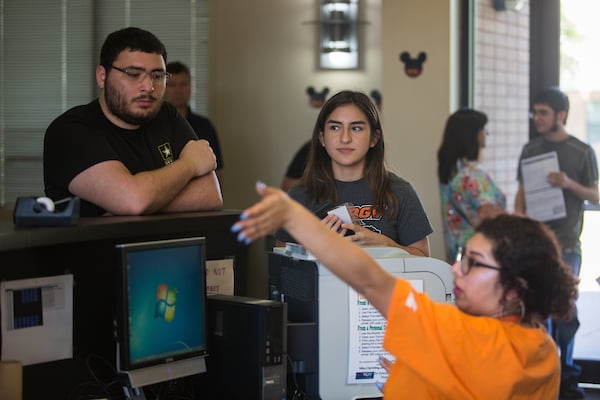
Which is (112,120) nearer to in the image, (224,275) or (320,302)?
(224,275)

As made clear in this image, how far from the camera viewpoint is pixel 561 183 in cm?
518

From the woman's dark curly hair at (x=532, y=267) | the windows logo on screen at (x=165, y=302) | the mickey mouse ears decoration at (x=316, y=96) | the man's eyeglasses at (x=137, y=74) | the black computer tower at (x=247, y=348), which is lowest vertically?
the black computer tower at (x=247, y=348)

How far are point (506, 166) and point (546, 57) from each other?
717mm

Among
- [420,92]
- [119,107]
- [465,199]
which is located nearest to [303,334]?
[119,107]

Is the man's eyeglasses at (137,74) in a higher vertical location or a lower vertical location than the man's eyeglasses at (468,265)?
higher

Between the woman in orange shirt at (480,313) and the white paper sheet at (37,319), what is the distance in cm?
72

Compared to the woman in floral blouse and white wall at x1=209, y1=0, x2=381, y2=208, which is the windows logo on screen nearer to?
the woman in floral blouse

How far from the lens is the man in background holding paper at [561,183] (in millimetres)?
5121

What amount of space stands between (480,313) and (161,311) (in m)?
0.75

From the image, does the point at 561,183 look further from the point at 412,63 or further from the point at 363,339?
the point at 363,339

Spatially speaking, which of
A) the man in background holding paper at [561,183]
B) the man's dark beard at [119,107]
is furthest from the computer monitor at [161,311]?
the man in background holding paper at [561,183]

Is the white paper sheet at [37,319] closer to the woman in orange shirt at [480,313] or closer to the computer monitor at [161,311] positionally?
the computer monitor at [161,311]

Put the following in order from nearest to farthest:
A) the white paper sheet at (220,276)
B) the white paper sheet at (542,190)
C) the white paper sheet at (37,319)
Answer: the white paper sheet at (37,319) < the white paper sheet at (220,276) < the white paper sheet at (542,190)

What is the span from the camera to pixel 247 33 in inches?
254
